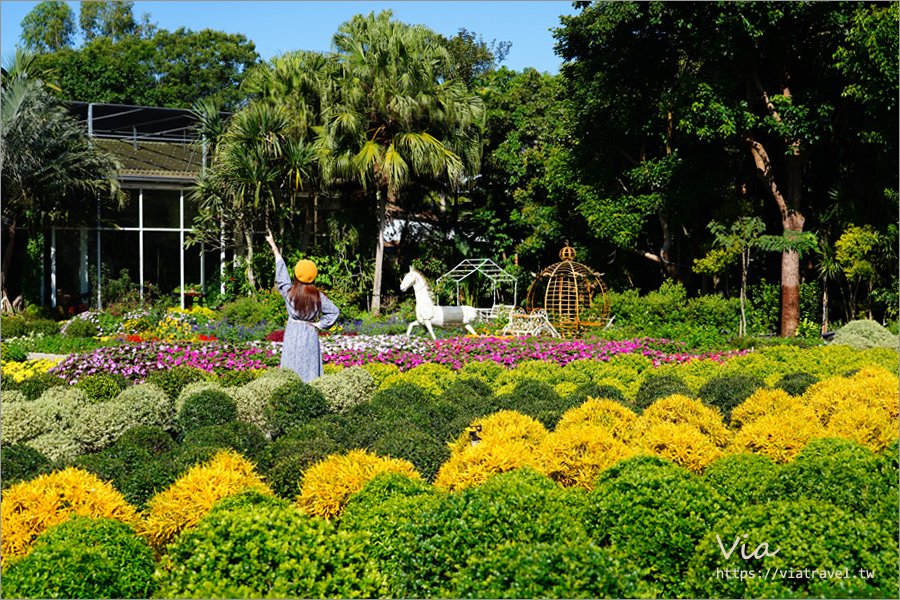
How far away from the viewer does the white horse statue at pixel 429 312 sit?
12133mm

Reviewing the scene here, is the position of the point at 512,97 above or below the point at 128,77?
below

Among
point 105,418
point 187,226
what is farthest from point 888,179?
point 187,226

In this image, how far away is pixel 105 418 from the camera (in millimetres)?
5699

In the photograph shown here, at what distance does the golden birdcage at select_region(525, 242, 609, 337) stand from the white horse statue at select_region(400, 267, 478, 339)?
2.20 metres

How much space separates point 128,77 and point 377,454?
33.1 m

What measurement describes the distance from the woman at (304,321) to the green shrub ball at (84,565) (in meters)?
4.04

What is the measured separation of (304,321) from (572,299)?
11149 millimetres

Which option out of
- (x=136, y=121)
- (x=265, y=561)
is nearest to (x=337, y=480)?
(x=265, y=561)

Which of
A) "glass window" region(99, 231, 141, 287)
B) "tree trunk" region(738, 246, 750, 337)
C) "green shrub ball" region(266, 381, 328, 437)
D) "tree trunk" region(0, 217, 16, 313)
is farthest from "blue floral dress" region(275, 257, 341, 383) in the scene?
"glass window" region(99, 231, 141, 287)

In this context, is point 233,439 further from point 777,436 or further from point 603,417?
point 777,436

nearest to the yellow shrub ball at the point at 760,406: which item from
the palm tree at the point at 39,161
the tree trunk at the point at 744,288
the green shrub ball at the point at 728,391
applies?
the green shrub ball at the point at 728,391

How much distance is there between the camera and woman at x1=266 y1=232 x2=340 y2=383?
7.81 meters

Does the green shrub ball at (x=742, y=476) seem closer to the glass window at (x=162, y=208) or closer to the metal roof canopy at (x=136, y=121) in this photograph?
the glass window at (x=162, y=208)

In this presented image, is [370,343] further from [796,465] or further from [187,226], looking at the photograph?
[187,226]
